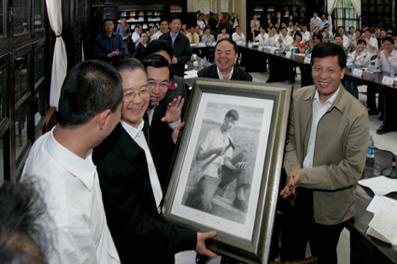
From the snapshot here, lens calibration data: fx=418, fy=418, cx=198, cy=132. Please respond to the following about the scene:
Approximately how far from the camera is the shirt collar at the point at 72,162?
104cm

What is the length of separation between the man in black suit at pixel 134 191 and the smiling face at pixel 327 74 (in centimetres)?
82

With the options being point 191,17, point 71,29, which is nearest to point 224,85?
point 71,29

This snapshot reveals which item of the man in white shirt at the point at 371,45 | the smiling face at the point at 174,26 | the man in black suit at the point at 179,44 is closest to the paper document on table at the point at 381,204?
the man in black suit at the point at 179,44

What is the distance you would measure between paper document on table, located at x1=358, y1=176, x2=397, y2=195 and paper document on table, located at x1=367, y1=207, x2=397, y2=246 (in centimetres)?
46

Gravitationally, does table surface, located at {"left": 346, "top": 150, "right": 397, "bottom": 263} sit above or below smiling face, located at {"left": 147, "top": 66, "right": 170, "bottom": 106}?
below

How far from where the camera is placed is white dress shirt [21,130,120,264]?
0.95m

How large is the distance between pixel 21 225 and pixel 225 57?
9.15 feet

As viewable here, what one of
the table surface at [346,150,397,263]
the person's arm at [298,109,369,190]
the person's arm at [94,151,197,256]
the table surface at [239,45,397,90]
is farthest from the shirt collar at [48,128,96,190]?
the table surface at [239,45,397,90]

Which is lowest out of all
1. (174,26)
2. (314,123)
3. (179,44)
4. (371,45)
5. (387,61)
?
(314,123)

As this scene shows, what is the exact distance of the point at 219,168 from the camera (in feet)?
4.92

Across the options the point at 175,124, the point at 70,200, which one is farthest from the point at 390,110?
the point at 70,200

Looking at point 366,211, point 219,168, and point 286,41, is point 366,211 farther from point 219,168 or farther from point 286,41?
point 286,41

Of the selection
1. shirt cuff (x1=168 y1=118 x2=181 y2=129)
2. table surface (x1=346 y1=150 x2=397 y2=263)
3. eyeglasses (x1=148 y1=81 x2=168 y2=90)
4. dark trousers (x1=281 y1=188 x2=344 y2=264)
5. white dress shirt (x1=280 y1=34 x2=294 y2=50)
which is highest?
white dress shirt (x1=280 y1=34 x2=294 y2=50)

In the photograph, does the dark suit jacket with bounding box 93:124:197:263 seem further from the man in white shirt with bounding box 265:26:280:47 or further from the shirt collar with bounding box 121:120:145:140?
the man in white shirt with bounding box 265:26:280:47
